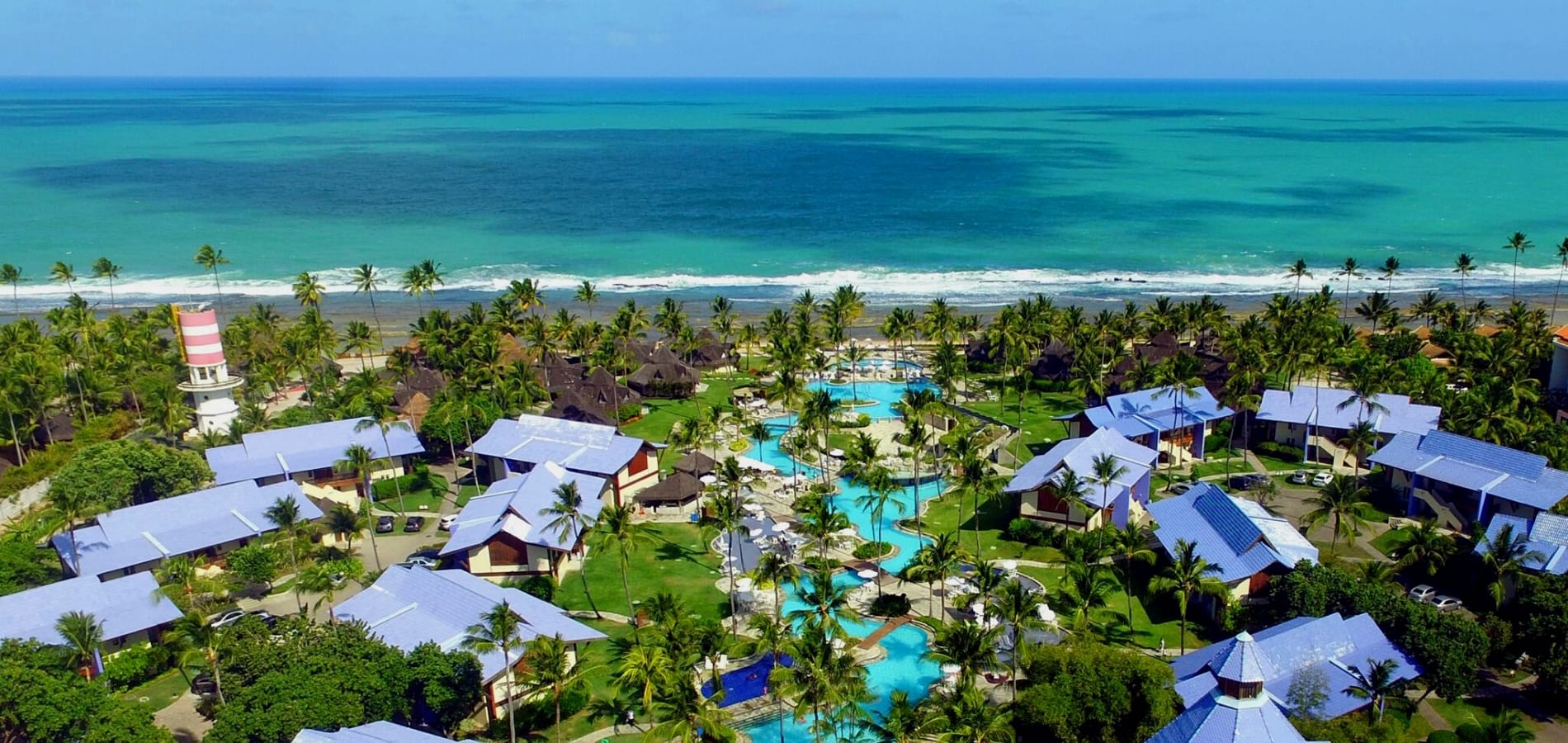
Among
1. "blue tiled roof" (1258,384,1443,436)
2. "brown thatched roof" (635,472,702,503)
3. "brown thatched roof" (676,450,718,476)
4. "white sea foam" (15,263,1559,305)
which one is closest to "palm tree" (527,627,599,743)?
"brown thatched roof" (635,472,702,503)

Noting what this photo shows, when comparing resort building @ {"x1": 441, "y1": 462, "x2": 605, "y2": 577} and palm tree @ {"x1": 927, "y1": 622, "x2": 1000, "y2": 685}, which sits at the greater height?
palm tree @ {"x1": 927, "y1": 622, "x2": 1000, "y2": 685}

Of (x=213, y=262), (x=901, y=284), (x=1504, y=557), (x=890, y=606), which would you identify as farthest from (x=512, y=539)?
(x=901, y=284)

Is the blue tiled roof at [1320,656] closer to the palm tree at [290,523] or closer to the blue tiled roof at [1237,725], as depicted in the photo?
the blue tiled roof at [1237,725]

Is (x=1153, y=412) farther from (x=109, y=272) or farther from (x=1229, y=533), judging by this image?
(x=109, y=272)

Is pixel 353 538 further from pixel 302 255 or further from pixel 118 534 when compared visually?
pixel 302 255

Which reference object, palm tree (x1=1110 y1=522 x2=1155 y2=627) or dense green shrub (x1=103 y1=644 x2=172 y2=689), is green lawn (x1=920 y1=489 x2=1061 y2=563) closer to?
palm tree (x1=1110 y1=522 x2=1155 y2=627)

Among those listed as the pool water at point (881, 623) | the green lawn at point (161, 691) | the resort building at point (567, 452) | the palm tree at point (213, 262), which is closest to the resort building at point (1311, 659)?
the pool water at point (881, 623)
